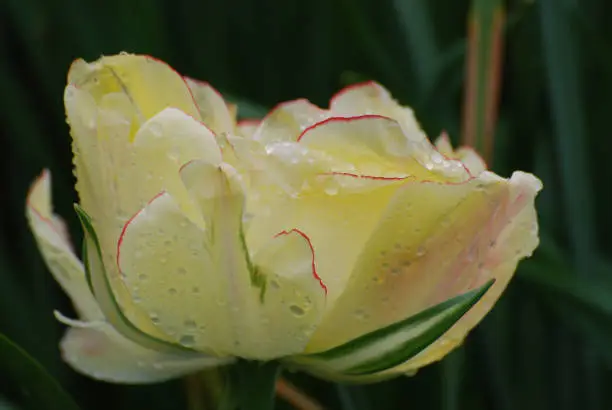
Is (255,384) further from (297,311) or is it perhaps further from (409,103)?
(409,103)

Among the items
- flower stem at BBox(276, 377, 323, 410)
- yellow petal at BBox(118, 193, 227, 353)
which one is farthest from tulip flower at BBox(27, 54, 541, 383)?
flower stem at BBox(276, 377, 323, 410)

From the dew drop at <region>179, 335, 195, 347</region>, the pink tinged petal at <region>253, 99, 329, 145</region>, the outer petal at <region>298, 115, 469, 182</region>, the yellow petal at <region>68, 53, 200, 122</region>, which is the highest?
the yellow petal at <region>68, 53, 200, 122</region>

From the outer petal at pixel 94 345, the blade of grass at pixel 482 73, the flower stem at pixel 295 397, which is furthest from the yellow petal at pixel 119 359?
the blade of grass at pixel 482 73

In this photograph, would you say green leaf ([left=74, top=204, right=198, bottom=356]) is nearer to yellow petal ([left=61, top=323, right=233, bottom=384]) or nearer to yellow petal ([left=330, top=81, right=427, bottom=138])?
yellow petal ([left=61, top=323, right=233, bottom=384])

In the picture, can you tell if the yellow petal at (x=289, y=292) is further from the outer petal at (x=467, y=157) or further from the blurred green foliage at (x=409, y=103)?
the blurred green foliage at (x=409, y=103)

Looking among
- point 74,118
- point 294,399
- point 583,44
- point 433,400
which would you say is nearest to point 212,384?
point 294,399

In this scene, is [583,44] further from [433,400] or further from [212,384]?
[212,384]

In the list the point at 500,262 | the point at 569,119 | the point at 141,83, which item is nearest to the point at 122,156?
the point at 141,83
